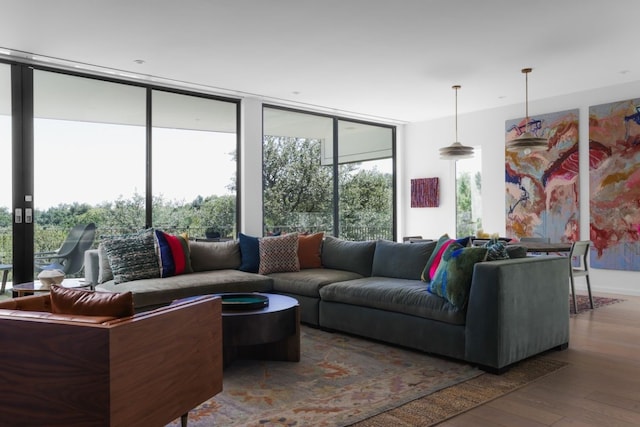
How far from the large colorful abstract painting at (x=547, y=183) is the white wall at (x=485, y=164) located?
11cm

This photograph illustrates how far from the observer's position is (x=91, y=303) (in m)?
1.88

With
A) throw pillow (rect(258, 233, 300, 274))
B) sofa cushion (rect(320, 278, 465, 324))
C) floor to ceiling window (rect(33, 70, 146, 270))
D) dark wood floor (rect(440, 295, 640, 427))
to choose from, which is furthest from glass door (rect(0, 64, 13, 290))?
dark wood floor (rect(440, 295, 640, 427))

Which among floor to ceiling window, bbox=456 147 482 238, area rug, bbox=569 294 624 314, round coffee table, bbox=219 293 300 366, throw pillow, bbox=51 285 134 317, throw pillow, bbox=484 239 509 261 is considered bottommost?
area rug, bbox=569 294 624 314

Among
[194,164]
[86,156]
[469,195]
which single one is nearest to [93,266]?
[86,156]

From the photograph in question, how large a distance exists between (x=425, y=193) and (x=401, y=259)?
13.6ft

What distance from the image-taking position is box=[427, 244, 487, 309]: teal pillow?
3389 millimetres

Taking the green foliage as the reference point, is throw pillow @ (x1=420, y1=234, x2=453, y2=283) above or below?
below

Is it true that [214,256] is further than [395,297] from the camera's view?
Yes

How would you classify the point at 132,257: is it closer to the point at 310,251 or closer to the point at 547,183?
the point at 310,251

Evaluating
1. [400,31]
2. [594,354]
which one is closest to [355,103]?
[400,31]

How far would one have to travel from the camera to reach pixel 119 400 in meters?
1.76

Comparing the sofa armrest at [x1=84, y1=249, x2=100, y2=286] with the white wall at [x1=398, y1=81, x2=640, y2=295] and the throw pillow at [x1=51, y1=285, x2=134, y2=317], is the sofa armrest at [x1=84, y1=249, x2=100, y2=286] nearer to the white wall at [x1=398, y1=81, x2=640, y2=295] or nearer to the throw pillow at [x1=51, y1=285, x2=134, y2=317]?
the throw pillow at [x1=51, y1=285, x2=134, y2=317]

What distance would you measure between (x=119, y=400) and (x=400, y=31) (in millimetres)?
3830

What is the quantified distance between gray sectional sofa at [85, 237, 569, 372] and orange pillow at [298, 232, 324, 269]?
8cm
